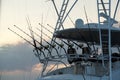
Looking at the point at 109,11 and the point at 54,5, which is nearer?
the point at 109,11

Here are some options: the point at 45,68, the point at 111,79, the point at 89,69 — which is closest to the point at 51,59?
the point at 45,68

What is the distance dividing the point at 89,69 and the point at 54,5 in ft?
31.8

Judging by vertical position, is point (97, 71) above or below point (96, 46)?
below

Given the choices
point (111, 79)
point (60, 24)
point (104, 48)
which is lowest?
point (111, 79)

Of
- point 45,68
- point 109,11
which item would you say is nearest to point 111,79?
point 109,11

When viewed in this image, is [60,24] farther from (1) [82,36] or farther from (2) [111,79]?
(2) [111,79]

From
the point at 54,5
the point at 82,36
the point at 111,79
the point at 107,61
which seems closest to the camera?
the point at 111,79

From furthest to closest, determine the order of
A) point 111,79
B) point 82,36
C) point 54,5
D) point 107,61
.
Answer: point 54,5 → point 82,36 → point 107,61 → point 111,79

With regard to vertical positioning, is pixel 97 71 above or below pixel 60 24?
below

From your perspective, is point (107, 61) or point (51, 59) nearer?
point (107, 61)

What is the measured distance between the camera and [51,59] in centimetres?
4547

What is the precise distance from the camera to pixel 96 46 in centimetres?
4681

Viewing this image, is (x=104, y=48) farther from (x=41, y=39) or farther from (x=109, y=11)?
(x=41, y=39)

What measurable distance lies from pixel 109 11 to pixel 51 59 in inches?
358
